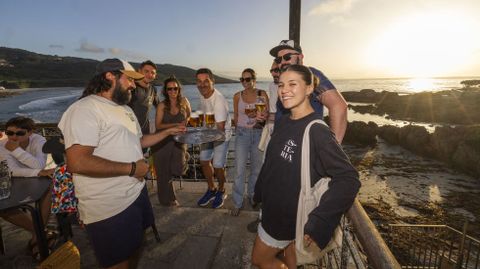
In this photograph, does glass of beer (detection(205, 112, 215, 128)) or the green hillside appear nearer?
glass of beer (detection(205, 112, 215, 128))

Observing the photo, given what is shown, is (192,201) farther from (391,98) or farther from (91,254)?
(391,98)

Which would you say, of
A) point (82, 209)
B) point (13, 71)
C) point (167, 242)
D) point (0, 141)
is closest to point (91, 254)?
point (167, 242)

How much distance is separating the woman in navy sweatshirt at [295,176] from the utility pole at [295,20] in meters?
2.17

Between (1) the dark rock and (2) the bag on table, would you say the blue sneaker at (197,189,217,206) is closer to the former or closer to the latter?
(2) the bag on table

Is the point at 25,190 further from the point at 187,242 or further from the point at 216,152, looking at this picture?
the point at 216,152

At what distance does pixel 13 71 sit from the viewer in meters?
125

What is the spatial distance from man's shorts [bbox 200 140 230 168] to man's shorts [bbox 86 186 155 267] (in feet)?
8.34

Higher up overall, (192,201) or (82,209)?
(82,209)

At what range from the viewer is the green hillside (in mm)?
113562

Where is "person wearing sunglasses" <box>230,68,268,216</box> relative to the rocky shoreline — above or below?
above

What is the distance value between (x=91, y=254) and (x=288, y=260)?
270 cm

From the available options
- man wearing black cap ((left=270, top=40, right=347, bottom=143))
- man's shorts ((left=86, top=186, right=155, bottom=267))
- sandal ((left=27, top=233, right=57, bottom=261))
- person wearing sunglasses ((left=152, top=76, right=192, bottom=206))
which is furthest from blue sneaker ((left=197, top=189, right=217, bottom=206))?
man wearing black cap ((left=270, top=40, right=347, bottom=143))

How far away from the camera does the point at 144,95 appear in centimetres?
451

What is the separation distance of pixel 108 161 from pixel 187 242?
2.22 metres
